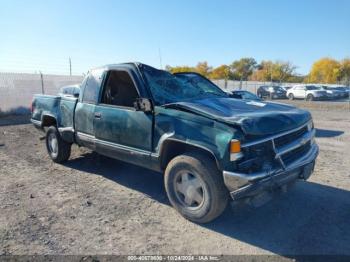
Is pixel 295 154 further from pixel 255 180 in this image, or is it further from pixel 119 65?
pixel 119 65

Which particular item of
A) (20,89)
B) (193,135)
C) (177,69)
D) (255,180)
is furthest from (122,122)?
(177,69)

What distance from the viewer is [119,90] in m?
5.04

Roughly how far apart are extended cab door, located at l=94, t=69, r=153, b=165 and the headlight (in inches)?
50.0

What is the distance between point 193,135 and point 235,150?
1.85ft

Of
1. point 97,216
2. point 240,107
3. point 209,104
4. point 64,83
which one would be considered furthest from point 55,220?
point 64,83

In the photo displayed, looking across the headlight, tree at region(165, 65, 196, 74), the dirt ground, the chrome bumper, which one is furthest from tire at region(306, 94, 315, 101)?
the headlight

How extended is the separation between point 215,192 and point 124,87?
2407mm

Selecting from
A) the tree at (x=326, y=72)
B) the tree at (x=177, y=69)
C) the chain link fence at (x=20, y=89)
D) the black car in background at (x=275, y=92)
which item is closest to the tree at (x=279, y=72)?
the tree at (x=326, y=72)

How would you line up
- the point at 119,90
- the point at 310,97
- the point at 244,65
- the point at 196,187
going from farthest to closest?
1. the point at 244,65
2. the point at 310,97
3. the point at 119,90
4. the point at 196,187

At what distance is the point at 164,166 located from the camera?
4113 millimetres

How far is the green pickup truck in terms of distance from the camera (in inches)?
128

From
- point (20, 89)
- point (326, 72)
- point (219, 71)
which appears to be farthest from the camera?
point (219, 71)

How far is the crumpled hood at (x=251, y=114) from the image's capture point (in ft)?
10.8

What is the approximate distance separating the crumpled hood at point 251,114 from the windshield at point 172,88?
0.37 meters
